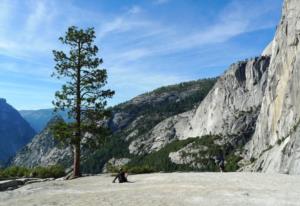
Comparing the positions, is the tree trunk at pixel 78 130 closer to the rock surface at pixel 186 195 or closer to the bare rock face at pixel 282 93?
the rock surface at pixel 186 195

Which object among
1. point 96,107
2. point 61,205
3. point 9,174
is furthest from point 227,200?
point 9,174

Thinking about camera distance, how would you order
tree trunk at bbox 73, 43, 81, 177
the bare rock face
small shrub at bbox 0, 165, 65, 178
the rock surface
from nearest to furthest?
the rock surface
tree trunk at bbox 73, 43, 81, 177
small shrub at bbox 0, 165, 65, 178
the bare rock face

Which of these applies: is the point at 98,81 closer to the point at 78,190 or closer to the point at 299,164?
the point at 78,190

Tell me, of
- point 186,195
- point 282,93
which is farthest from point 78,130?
point 282,93

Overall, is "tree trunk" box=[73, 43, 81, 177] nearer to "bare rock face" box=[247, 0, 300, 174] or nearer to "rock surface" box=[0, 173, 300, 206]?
"rock surface" box=[0, 173, 300, 206]

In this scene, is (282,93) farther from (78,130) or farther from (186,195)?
(186,195)

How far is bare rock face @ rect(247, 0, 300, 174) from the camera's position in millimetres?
142000

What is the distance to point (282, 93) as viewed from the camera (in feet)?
535

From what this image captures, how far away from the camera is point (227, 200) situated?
23.6 meters

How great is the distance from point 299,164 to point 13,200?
6863cm

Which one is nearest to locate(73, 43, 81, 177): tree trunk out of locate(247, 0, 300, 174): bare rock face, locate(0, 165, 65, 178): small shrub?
locate(0, 165, 65, 178): small shrub

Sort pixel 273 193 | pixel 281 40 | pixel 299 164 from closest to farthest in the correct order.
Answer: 1. pixel 273 193
2. pixel 299 164
3. pixel 281 40

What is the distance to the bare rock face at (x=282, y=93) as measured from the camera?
142m

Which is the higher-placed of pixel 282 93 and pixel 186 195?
pixel 282 93
